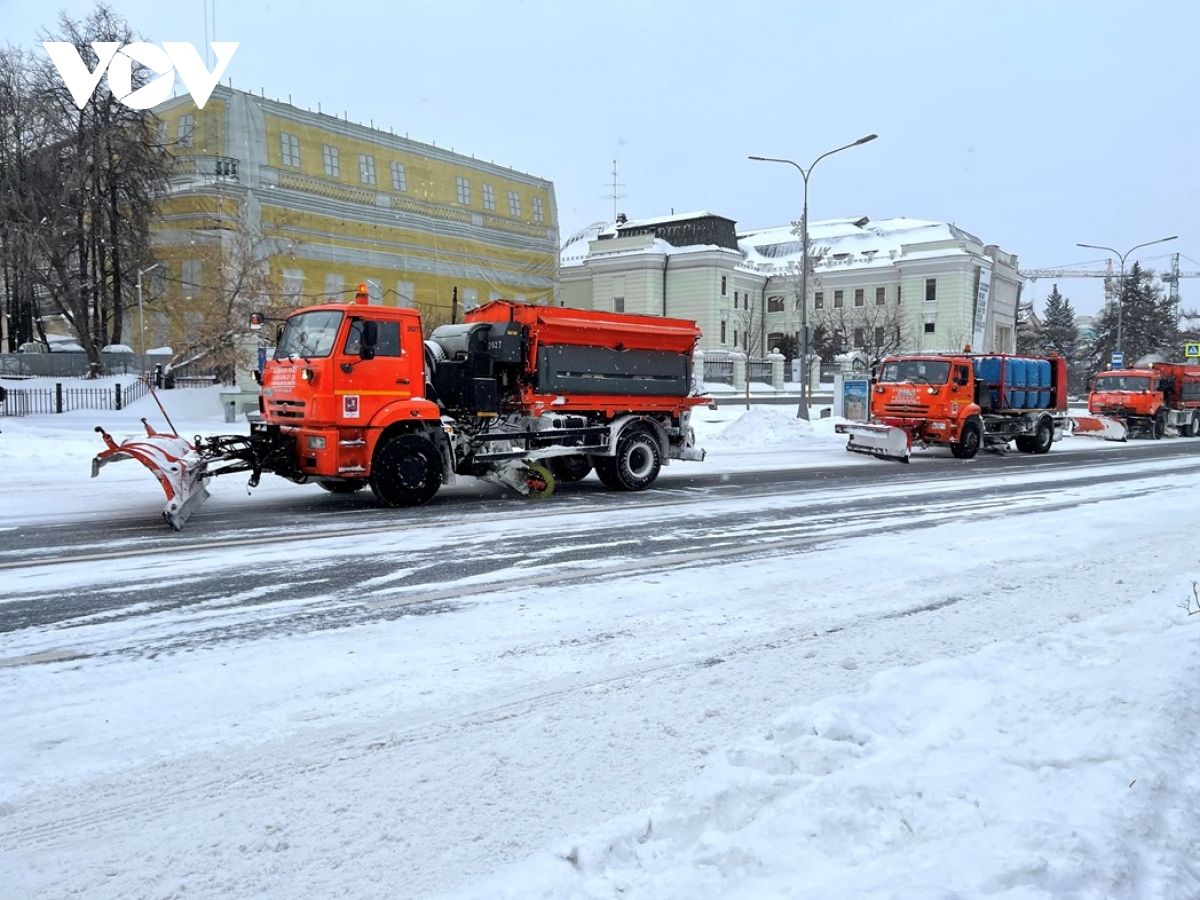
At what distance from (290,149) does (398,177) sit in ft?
20.7

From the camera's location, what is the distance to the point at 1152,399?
3097 centimetres

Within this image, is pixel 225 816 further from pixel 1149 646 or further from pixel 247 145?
pixel 247 145

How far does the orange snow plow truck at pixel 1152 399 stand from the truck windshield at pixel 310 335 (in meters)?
29.3

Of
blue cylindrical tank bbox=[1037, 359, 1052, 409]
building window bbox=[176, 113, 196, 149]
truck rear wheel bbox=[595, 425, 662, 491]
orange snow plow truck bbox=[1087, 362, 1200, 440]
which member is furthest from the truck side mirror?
building window bbox=[176, 113, 196, 149]

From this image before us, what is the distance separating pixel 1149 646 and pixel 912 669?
1.36m

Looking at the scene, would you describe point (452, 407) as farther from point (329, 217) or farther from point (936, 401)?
point (329, 217)

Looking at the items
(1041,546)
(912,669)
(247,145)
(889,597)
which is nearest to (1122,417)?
(1041,546)

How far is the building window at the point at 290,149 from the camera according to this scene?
4241 centimetres

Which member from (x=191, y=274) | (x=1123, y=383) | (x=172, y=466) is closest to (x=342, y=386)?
(x=172, y=466)

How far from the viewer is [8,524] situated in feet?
31.5

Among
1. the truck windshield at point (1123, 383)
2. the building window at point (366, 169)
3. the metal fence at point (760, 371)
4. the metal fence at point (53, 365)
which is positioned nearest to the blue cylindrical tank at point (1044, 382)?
the truck windshield at point (1123, 383)

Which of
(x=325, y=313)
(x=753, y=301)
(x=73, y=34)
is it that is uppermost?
(x=73, y=34)

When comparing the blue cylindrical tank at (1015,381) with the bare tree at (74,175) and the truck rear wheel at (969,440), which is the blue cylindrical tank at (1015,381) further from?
the bare tree at (74,175)

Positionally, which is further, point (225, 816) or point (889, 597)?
point (889, 597)
